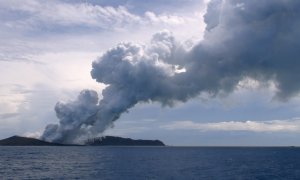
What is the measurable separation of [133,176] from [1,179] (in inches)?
1280

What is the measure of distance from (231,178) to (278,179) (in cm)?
1291

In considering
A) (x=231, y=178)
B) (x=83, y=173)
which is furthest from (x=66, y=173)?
(x=231, y=178)

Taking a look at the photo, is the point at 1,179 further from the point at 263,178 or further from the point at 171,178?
the point at 263,178

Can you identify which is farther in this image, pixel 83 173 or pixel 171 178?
pixel 83 173

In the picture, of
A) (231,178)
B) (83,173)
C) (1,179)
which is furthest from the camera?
(83,173)

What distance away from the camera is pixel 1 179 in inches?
3730

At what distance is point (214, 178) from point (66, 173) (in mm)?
40394

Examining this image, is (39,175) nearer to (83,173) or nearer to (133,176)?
(83,173)

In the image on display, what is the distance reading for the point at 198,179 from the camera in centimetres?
9844

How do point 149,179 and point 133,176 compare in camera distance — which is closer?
point 149,179

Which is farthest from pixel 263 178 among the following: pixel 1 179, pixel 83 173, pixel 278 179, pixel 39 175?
pixel 1 179

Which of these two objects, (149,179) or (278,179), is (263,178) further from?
(149,179)

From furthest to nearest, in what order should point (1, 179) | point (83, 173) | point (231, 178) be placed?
1. point (83, 173)
2. point (231, 178)
3. point (1, 179)

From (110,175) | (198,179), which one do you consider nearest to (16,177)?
(110,175)
